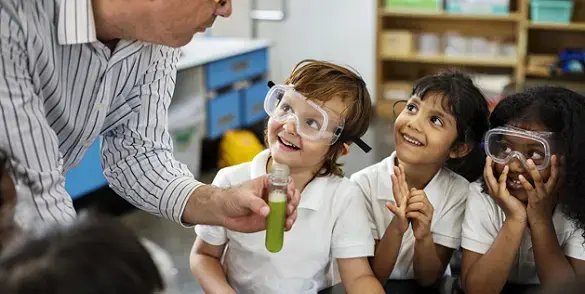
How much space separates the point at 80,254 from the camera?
1.04 meters

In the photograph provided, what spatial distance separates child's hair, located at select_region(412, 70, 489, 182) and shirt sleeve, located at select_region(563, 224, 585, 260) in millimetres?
295

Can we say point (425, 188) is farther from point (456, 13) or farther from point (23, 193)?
point (456, 13)

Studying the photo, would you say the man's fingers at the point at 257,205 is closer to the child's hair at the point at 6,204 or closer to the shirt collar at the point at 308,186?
the shirt collar at the point at 308,186

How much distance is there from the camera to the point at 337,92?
6.59ft

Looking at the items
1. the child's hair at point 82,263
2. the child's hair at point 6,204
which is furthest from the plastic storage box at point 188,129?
the child's hair at point 82,263

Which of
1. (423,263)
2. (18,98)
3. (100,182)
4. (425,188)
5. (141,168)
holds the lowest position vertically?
(100,182)

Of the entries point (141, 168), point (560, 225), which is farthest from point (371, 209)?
point (141, 168)

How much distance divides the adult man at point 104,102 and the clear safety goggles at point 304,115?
26 cm

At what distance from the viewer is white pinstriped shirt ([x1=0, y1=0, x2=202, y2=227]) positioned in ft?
4.71

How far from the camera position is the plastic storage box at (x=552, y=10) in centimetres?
588

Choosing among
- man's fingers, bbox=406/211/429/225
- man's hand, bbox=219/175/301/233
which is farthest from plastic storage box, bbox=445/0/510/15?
man's hand, bbox=219/175/301/233

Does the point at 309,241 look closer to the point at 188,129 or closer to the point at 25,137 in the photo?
the point at 25,137

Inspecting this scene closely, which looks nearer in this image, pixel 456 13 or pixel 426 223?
pixel 426 223

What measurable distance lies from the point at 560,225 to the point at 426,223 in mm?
343
